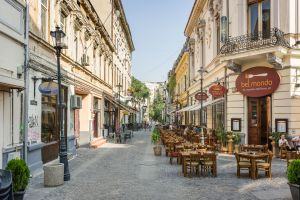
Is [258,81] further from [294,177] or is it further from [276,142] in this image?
[294,177]

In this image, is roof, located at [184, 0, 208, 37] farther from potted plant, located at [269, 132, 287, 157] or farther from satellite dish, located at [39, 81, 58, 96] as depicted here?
satellite dish, located at [39, 81, 58, 96]

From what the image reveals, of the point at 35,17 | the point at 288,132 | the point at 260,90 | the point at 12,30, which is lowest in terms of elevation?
the point at 288,132

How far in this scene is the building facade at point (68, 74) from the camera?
13.2m

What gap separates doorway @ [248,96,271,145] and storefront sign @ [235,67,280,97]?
0.49 metres

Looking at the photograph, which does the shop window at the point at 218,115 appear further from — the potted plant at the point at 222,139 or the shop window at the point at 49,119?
the shop window at the point at 49,119

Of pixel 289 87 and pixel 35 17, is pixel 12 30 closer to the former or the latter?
pixel 35 17

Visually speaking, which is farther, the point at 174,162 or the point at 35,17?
the point at 174,162

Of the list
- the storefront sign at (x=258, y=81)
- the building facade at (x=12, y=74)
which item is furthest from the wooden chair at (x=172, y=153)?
the building facade at (x=12, y=74)

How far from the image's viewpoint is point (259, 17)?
1838cm

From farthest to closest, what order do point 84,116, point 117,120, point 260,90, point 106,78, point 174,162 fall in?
point 117,120 → point 106,78 → point 84,116 → point 260,90 → point 174,162

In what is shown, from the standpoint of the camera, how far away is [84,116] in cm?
2405

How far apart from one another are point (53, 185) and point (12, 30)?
186 inches

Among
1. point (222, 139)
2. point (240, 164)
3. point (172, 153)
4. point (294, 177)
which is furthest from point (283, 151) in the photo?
point (294, 177)

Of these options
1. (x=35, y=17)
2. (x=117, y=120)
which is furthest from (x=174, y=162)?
(x=117, y=120)
